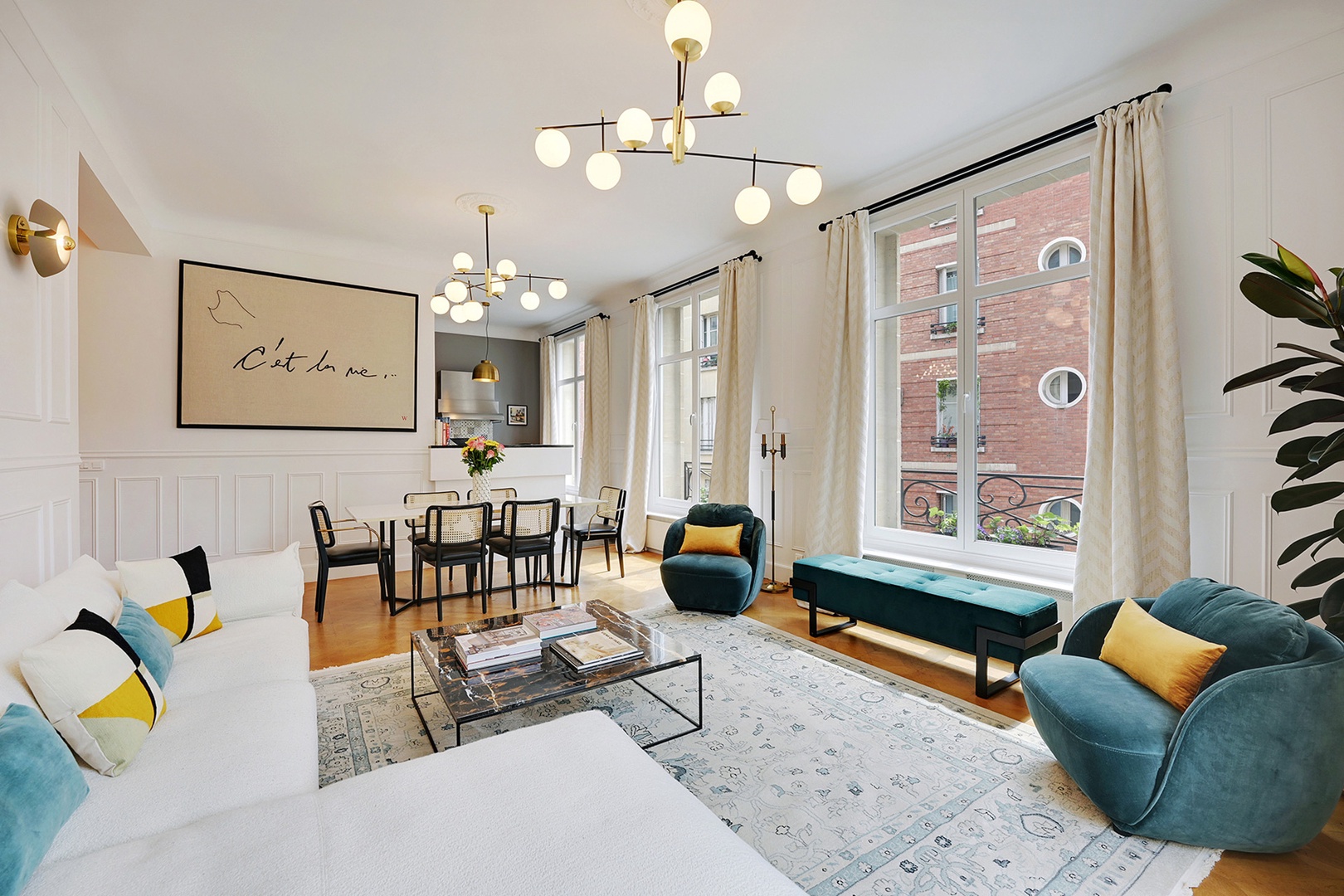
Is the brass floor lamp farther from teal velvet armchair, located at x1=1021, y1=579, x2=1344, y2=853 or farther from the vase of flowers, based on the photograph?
teal velvet armchair, located at x1=1021, y1=579, x2=1344, y2=853

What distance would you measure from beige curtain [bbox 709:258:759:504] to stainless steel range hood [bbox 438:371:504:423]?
14.3ft

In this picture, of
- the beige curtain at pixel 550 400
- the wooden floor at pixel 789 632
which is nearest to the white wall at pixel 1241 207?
the wooden floor at pixel 789 632

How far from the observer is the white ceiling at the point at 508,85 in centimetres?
257

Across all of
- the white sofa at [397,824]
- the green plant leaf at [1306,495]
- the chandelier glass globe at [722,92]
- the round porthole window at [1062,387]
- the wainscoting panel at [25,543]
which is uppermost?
the chandelier glass globe at [722,92]

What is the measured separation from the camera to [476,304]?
A: 4660 millimetres

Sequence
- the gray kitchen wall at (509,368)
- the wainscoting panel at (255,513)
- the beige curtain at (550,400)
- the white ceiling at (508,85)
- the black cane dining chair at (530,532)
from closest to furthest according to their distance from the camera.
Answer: the white ceiling at (508,85) → the black cane dining chair at (530,532) → the wainscoting panel at (255,513) → the gray kitchen wall at (509,368) → the beige curtain at (550,400)

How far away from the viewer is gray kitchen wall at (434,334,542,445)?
8.89 metres

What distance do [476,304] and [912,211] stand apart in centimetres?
326

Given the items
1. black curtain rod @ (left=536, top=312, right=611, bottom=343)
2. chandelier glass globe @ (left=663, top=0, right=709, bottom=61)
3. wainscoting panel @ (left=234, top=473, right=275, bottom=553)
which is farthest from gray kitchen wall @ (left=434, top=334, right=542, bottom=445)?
chandelier glass globe @ (left=663, top=0, right=709, bottom=61)

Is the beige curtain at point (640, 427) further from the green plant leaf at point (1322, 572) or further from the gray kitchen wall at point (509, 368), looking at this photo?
the green plant leaf at point (1322, 572)

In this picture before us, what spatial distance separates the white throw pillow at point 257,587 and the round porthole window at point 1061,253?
4.39 m

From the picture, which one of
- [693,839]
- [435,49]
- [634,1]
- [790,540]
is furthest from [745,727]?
[435,49]

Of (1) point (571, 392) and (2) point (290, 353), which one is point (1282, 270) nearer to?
(2) point (290, 353)

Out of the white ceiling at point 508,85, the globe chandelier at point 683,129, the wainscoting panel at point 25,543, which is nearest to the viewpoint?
the globe chandelier at point 683,129
